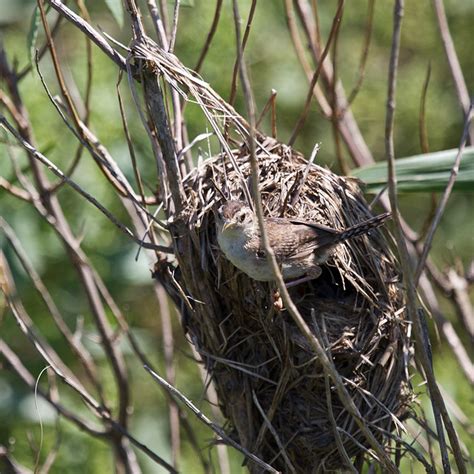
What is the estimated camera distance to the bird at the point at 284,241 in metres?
3.04

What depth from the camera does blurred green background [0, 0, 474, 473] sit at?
16.4ft

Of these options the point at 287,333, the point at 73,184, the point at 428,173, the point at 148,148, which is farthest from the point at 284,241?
the point at 148,148

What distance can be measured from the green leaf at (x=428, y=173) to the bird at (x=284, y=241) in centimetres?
17

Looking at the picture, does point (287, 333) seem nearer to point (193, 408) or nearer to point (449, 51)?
point (193, 408)

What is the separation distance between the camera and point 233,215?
312cm

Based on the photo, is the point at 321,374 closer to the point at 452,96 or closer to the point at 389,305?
the point at 389,305

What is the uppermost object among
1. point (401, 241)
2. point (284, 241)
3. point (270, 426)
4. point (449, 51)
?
point (449, 51)

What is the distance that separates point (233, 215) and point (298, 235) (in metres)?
0.29


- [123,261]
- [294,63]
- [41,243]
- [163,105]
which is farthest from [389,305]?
[294,63]

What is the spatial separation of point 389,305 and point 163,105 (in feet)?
3.64

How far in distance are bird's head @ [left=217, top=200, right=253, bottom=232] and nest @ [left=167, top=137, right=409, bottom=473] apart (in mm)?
62

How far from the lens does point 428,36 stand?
312 inches

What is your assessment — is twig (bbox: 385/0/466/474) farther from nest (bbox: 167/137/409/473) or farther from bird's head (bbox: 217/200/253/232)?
bird's head (bbox: 217/200/253/232)

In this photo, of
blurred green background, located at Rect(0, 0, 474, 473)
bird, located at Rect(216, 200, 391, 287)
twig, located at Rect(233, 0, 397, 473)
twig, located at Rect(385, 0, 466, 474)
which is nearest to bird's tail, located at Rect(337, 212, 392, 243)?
bird, located at Rect(216, 200, 391, 287)
